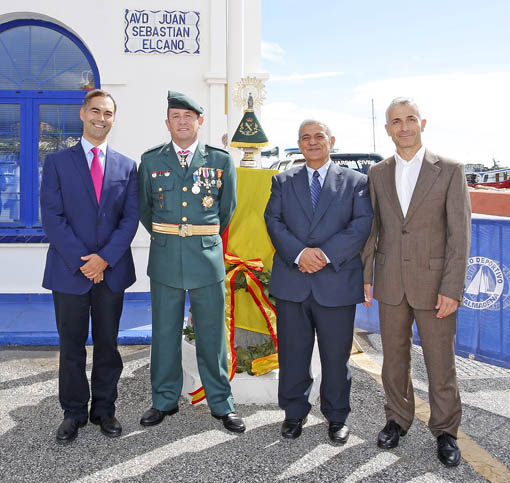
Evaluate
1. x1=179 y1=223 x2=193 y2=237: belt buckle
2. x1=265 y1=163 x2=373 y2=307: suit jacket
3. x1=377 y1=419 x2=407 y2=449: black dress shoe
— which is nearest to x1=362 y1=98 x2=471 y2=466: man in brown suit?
x1=377 y1=419 x2=407 y2=449: black dress shoe

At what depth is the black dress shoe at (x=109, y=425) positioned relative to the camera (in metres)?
2.80

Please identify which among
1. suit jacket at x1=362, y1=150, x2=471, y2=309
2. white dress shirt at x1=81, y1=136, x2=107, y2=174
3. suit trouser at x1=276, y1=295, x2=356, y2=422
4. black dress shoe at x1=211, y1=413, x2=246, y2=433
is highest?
white dress shirt at x1=81, y1=136, x2=107, y2=174

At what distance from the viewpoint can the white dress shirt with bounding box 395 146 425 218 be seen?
8.88 ft

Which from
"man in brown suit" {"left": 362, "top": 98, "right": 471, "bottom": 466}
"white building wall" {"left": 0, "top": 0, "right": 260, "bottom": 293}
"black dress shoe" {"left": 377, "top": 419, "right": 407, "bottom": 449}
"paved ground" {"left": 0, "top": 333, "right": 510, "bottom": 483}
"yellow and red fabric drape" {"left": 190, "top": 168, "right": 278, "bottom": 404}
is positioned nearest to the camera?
"paved ground" {"left": 0, "top": 333, "right": 510, "bottom": 483}

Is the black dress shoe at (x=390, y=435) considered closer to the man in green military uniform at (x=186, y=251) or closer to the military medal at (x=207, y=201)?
the man in green military uniform at (x=186, y=251)

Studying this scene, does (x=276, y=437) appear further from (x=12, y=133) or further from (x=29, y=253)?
(x=12, y=133)

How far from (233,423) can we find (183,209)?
4.13 feet

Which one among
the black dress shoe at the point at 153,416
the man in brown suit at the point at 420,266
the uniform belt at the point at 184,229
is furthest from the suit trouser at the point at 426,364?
the black dress shoe at the point at 153,416

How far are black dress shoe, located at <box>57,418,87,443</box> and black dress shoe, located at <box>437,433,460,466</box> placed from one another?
1943mm

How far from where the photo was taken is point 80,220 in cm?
280

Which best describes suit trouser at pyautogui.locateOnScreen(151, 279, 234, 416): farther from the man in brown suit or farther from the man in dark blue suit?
the man in brown suit

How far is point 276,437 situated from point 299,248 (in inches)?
42.1

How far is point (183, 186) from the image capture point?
9.56 ft

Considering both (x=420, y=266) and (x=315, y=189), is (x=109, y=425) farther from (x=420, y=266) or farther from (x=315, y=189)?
(x=420, y=266)
